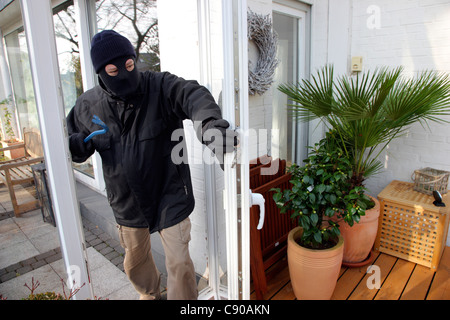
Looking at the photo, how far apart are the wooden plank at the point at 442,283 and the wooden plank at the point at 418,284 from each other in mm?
32

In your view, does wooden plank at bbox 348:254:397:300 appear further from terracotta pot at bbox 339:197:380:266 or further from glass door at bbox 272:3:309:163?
glass door at bbox 272:3:309:163

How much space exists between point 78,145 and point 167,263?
69 centimetres

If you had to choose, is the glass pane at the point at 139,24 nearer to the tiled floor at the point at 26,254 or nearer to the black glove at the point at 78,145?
the black glove at the point at 78,145

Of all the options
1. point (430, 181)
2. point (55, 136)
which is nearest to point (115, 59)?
point (55, 136)

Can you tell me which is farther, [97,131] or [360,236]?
[360,236]

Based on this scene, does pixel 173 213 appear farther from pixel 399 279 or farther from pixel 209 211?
pixel 399 279

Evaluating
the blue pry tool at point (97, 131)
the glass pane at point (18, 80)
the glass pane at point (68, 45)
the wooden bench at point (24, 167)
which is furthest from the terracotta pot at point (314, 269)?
the glass pane at point (68, 45)

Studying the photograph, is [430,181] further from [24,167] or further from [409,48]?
[24,167]

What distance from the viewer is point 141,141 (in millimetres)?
1354

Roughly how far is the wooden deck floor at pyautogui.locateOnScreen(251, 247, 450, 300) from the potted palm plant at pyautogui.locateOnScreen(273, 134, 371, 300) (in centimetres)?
15

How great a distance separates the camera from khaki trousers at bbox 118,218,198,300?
147 centimetres

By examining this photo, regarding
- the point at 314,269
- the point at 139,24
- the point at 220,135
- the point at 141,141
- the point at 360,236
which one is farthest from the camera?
the point at 139,24

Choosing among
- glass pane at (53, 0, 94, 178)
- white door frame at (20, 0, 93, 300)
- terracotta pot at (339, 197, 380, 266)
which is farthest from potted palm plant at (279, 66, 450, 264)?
glass pane at (53, 0, 94, 178)

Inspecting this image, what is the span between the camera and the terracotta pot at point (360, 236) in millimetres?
2242
